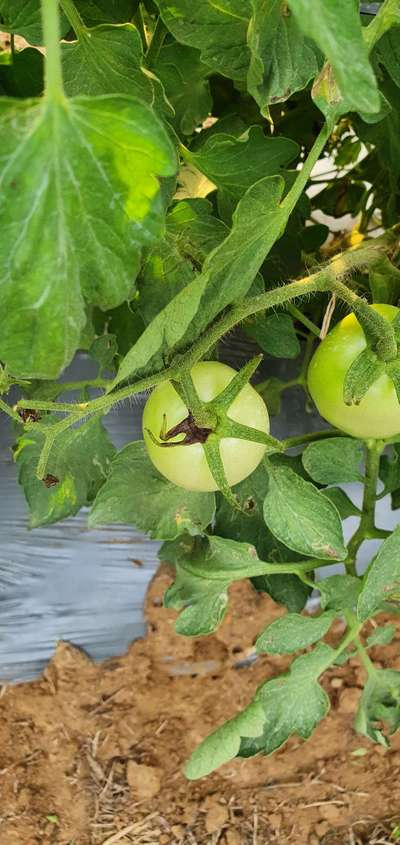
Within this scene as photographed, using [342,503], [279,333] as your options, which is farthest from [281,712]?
[279,333]

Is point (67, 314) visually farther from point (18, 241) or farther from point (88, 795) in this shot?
point (88, 795)

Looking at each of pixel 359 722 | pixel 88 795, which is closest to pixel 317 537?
pixel 359 722

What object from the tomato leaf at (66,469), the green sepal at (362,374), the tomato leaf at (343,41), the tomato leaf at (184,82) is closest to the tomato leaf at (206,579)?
the tomato leaf at (66,469)

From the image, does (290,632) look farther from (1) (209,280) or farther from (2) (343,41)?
(2) (343,41)

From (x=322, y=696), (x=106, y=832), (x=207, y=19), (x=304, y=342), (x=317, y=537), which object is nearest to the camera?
(x=207, y=19)

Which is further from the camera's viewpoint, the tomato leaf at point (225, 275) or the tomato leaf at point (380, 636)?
the tomato leaf at point (380, 636)

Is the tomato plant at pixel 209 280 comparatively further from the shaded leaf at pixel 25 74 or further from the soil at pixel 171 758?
the soil at pixel 171 758

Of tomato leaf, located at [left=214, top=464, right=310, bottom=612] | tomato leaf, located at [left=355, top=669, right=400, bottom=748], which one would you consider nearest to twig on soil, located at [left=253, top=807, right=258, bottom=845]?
tomato leaf, located at [left=355, top=669, right=400, bottom=748]
